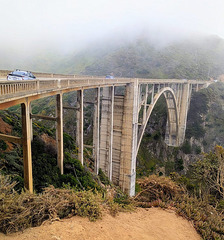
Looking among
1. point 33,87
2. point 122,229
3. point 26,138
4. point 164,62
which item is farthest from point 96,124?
point 164,62

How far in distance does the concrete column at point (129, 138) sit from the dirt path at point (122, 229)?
13.4 meters

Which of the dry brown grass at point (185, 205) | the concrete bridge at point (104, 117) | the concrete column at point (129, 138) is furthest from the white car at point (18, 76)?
the concrete column at point (129, 138)

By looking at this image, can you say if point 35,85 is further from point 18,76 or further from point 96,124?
point 96,124

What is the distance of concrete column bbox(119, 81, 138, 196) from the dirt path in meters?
13.4

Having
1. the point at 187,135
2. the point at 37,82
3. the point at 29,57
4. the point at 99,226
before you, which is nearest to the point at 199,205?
the point at 99,226

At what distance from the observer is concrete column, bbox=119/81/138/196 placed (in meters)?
20.1

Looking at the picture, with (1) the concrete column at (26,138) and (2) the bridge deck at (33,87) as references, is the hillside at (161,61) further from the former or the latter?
(1) the concrete column at (26,138)

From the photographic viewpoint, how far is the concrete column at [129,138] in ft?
66.1

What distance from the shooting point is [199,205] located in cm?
805

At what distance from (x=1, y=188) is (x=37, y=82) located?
385cm

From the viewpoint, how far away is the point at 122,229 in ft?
18.8

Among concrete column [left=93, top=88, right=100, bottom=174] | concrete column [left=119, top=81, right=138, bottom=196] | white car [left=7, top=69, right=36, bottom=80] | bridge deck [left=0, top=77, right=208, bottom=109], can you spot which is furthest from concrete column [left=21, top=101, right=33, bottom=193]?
concrete column [left=119, top=81, right=138, bottom=196]

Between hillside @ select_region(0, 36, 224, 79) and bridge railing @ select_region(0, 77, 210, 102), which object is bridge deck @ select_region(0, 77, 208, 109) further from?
hillside @ select_region(0, 36, 224, 79)

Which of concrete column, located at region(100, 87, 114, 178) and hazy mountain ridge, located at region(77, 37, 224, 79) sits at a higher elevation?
hazy mountain ridge, located at region(77, 37, 224, 79)
